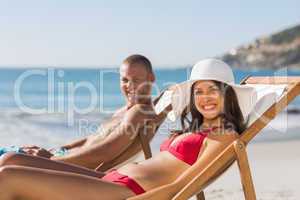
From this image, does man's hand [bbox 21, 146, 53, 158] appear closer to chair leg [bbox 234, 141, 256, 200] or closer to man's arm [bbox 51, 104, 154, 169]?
man's arm [bbox 51, 104, 154, 169]

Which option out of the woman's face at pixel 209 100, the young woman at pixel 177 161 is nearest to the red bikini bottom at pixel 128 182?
the young woman at pixel 177 161

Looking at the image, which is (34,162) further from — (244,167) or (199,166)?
(244,167)

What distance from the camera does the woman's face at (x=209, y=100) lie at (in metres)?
3.21

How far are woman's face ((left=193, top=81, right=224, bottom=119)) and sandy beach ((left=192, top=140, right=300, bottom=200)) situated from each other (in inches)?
87.6

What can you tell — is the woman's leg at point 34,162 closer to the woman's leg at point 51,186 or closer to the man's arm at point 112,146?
the woman's leg at point 51,186

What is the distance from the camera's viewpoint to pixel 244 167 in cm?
291

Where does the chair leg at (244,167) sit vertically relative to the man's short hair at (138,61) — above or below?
below

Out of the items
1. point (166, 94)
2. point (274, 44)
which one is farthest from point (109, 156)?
point (274, 44)

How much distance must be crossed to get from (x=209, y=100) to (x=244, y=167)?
453mm

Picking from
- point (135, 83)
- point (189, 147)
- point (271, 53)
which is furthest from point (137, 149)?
point (271, 53)

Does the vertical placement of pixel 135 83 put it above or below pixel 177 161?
above

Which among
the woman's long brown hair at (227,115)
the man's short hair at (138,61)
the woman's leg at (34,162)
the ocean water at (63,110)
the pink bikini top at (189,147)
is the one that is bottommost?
the ocean water at (63,110)

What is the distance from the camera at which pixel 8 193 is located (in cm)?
274

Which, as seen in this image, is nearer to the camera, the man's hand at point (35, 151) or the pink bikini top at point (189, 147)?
the pink bikini top at point (189, 147)
